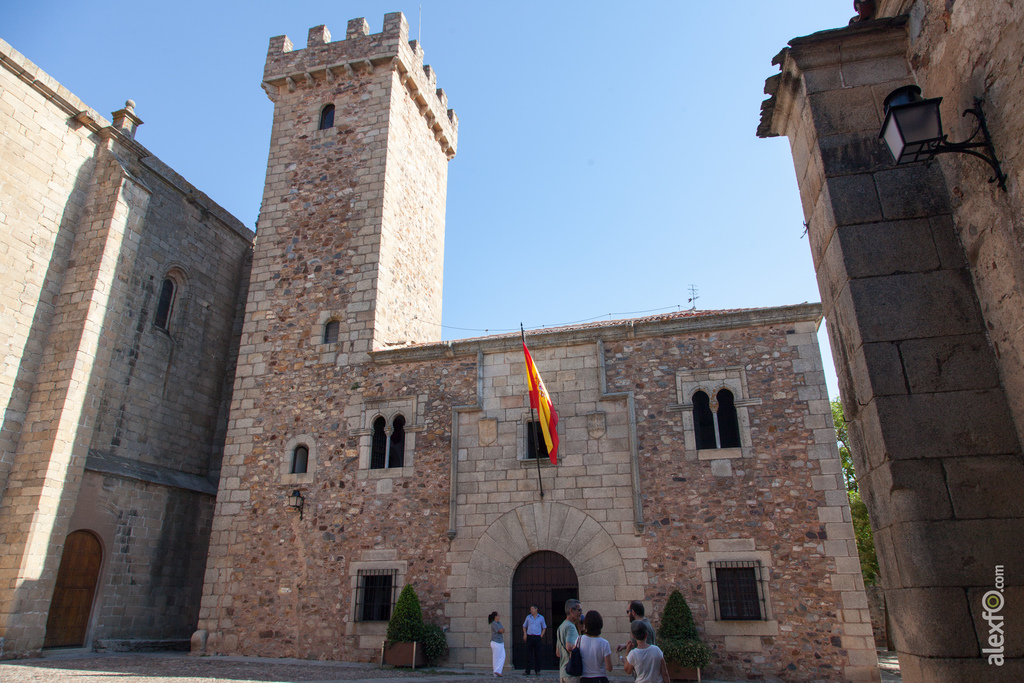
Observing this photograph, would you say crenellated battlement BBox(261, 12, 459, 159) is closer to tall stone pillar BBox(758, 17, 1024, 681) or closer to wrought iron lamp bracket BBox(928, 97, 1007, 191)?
tall stone pillar BBox(758, 17, 1024, 681)

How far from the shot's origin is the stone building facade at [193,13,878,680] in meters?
10.1

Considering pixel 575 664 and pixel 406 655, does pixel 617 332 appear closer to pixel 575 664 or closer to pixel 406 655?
pixel 406 655

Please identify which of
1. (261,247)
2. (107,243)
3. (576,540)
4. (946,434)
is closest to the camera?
(946,434)

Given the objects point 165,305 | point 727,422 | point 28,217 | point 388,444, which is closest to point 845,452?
point 727,422

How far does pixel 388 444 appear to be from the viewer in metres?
12.5

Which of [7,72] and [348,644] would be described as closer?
[348,644]

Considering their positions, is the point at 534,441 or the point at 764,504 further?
the point at 534,441

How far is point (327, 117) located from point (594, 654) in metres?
15.0

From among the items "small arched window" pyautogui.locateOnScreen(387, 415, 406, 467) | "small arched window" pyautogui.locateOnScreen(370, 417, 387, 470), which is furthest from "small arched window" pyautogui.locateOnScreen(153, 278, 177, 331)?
"small arched window" pyautogui.locateOnScreen(387, 415, 406, 467)

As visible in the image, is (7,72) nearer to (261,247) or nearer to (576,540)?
(261,247)

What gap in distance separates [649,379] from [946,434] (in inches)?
299

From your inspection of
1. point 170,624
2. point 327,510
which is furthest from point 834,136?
point 170,624

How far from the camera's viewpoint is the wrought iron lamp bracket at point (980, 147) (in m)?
3.82

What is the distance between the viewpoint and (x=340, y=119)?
53.1 feet
